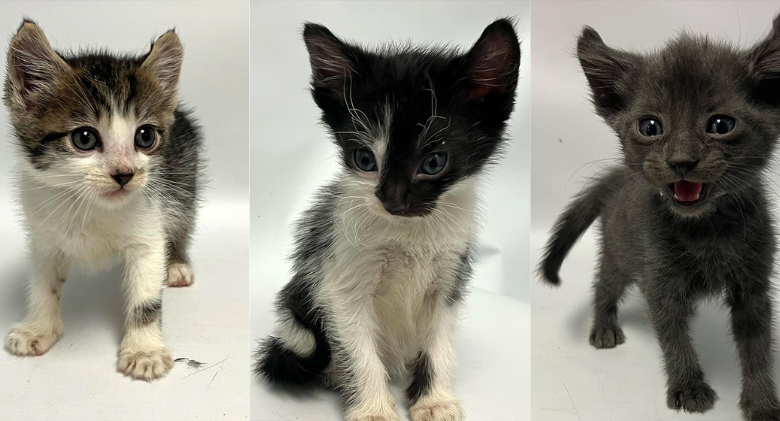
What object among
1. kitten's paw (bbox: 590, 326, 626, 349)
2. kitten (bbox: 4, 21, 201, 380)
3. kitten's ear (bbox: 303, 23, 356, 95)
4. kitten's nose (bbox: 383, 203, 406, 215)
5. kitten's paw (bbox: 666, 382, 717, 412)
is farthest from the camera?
kitten's paw (bbox: 590, 326, 626, 349)

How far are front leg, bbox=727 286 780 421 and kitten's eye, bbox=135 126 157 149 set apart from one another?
1883mm

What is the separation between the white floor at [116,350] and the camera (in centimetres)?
190

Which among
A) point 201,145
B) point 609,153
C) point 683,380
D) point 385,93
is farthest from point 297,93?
point 683,380

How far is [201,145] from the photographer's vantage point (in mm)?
3061

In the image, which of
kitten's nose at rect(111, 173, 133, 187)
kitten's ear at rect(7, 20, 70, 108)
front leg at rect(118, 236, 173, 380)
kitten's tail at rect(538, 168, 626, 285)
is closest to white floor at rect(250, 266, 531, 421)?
kitten's tail at rect(538, 168, 626, 285)

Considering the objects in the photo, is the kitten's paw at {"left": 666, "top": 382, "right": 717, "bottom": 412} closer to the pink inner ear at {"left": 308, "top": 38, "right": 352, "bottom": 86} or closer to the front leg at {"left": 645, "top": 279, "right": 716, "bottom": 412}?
the front leg at {"left": 645, "top": 279, "right": 716, "bottom": 412}

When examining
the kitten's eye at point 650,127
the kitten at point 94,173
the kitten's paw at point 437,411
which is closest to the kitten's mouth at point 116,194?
the kitten at point 94,173

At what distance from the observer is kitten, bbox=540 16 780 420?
1.73 metres

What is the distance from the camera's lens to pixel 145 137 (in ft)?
7.09

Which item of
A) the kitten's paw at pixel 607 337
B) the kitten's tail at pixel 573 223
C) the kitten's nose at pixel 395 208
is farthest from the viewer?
the kitten's tail at pixel 573 223

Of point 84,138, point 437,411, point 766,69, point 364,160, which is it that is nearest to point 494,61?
point 364,160

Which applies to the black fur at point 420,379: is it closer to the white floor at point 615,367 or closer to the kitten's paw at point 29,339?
the white floor at point 615,367

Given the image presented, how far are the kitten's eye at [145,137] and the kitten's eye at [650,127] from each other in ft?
5.05

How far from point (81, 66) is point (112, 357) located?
3.15 feet
